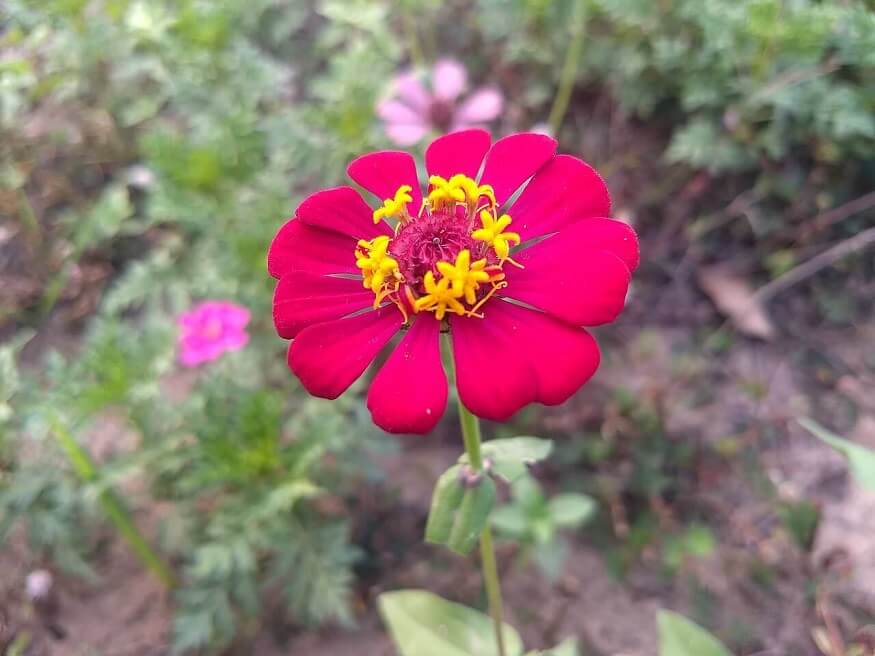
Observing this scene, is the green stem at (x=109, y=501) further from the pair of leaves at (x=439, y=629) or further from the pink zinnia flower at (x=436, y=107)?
the pink zinnia flower at (x=436, y=107)

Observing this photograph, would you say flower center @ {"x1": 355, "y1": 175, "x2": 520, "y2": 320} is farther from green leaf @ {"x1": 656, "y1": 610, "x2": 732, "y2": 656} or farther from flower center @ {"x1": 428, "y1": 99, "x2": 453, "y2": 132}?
flower center @ {"x1": 428, "y1": 99, "x2": 453, "y2": 132}

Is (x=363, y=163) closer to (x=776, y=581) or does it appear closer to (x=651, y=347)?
(x=651, y=347)

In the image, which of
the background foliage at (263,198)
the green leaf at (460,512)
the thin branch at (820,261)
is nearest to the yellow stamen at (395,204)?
the green leaf at (460,512)

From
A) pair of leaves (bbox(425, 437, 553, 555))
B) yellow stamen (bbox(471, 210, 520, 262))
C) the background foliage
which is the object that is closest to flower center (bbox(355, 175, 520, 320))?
yellow stamen (bbox(471, 210, 520, 262))

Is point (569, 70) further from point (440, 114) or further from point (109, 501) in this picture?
point (109, 501)

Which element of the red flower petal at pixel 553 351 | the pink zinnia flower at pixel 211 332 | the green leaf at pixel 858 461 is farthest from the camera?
the pink zinnia flower at pixel 211 332

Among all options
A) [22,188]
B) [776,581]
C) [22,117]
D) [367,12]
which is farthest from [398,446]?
[22,117]
